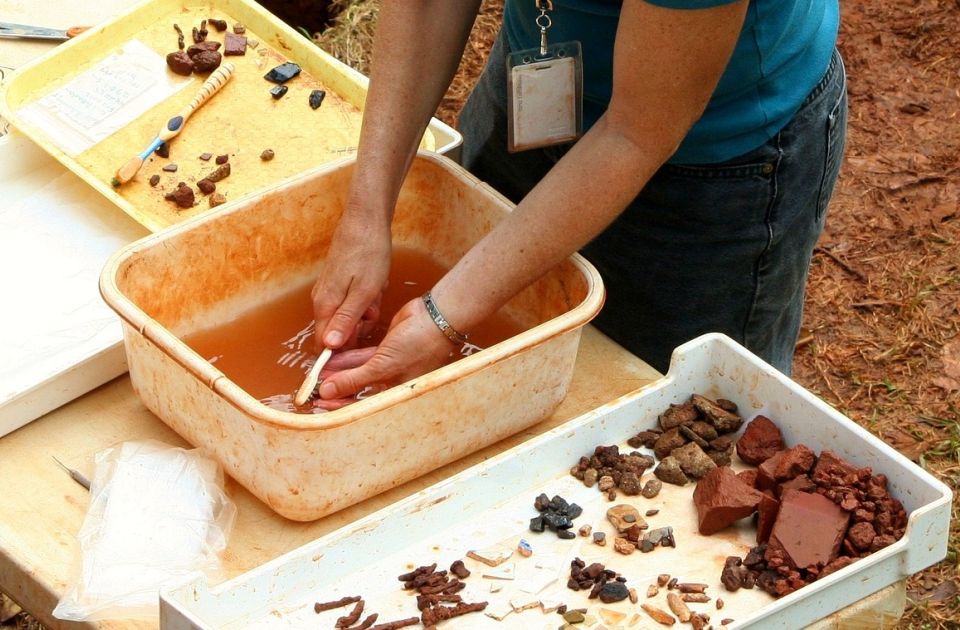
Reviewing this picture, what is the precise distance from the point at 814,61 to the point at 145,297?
0.78m

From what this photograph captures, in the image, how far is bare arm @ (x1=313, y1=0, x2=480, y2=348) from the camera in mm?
1402

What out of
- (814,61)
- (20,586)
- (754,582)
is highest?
(814,61)

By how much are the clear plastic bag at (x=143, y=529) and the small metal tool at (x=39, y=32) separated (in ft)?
3.22

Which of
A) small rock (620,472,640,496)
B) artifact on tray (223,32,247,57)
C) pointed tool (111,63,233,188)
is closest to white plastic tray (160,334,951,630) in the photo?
small rock (620,472,640,496)

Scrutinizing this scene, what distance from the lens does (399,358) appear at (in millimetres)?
1266

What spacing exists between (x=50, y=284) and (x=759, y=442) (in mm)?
857

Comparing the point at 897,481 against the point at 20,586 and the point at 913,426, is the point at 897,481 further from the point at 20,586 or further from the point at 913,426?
the point at 913,426

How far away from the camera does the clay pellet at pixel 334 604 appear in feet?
3.70

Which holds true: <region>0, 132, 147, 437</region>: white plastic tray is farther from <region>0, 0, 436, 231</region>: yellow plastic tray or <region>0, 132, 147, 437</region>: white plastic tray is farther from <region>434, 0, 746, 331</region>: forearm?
<region>434, 0, 746, 331</region>: forearm

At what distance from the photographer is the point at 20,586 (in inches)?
46.7

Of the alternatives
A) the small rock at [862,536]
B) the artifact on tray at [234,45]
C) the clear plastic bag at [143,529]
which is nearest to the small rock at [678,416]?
the small rock at [862,536]

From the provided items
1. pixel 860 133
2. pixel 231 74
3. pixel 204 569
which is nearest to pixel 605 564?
pixel 204 569

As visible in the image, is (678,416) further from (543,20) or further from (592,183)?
(543,20)

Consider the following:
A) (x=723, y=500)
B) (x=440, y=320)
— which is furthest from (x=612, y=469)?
(x=440, y=320)
